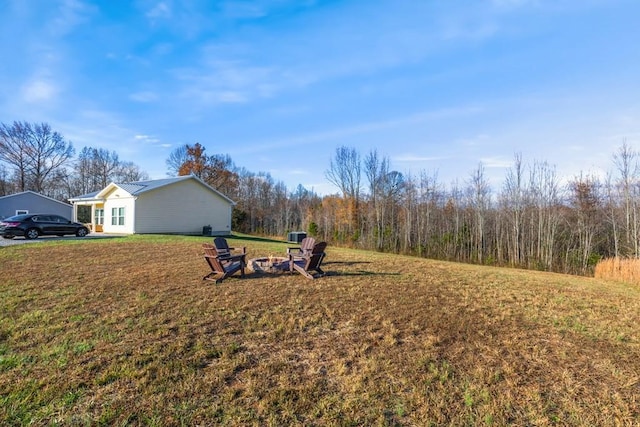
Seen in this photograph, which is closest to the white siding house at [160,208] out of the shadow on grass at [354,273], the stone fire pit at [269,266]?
the stone fire pit at [269,266]

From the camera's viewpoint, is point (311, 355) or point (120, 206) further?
point (120, 206)

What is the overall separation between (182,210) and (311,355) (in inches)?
810

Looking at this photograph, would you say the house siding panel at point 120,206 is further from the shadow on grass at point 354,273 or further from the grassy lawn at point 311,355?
the shadow on grass at point 354,273

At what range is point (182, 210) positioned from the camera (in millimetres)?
21703

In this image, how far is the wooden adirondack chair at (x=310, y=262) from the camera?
7242mm

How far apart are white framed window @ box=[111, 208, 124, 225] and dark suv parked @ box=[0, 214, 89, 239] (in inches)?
103

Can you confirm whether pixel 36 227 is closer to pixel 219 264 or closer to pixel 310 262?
pixel 219 264

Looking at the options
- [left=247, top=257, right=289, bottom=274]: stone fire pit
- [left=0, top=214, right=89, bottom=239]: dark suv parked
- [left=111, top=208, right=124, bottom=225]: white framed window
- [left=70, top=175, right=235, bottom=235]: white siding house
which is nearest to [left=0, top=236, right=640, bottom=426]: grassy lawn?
[left=247, top=257, right=289, bottom=274]: stone fire pit

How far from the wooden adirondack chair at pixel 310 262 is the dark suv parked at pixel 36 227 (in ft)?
52.9

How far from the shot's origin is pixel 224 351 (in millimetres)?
3428

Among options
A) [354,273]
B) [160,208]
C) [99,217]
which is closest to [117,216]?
[160,208]

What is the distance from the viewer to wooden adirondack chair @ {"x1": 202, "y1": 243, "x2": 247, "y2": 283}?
6781 millimetres

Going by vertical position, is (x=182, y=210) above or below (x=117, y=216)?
above

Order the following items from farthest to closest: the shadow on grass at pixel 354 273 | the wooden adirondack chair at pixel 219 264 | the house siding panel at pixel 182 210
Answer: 1. the house siding panel at pixel 182 210
2. the shadow on grass at pixel 354 273
3. the wooden adirondack chair at pixel 219 264
